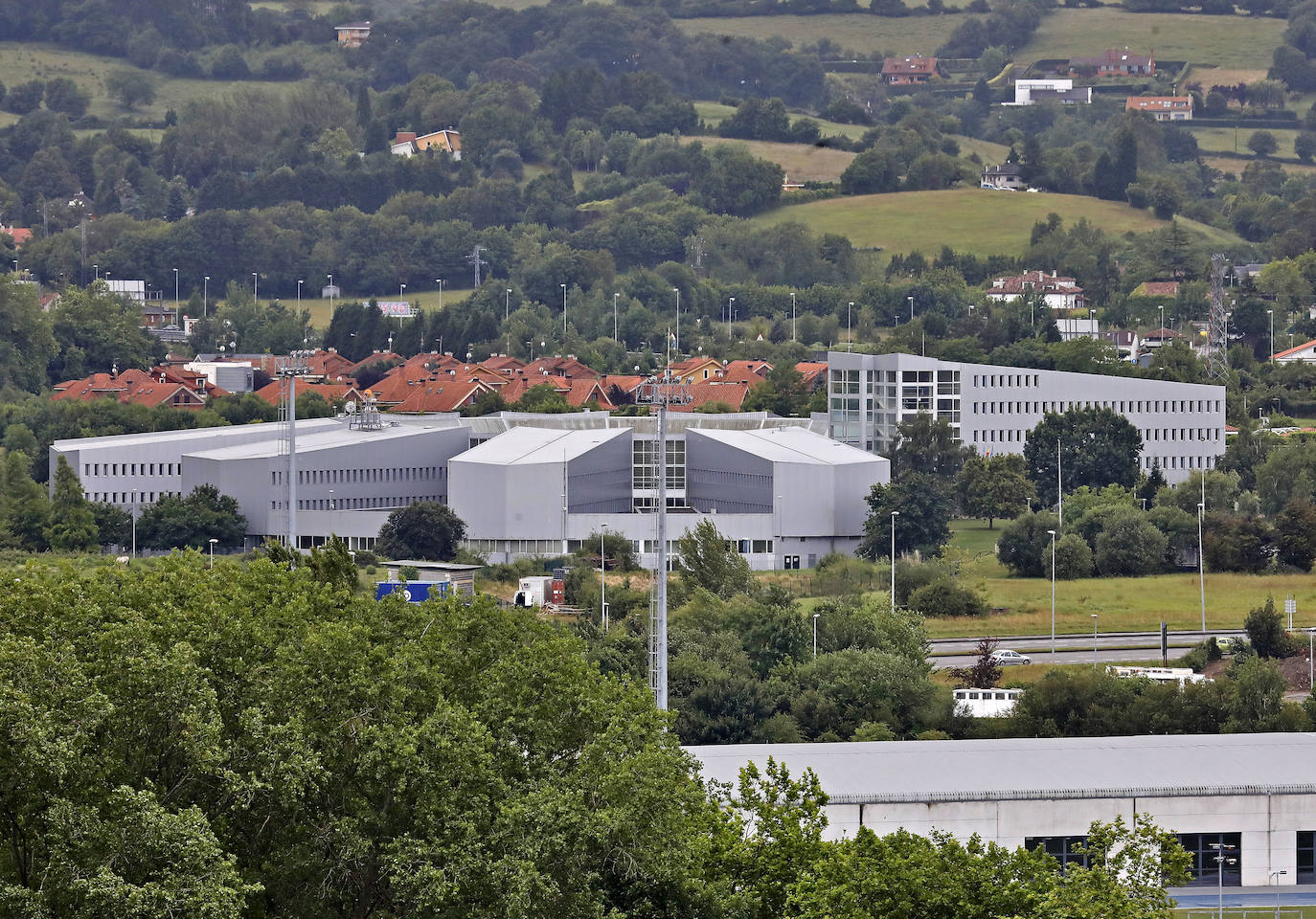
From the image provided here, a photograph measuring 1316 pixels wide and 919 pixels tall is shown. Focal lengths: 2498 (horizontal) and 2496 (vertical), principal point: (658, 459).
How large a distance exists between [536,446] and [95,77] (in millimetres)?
126193

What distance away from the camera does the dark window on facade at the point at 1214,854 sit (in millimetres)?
25750

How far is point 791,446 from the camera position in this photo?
61.0 metres

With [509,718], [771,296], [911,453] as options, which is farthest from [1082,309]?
[509,718]

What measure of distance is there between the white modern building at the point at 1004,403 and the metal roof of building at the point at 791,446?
7.06 feet

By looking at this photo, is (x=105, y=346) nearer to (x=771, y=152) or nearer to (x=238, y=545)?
(x=238, y=545)

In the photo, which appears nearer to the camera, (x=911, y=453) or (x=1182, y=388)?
(x=911, y=453)

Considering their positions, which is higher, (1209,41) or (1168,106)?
(1209,41)

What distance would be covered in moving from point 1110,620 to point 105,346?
57736mm

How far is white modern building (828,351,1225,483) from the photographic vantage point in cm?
6694

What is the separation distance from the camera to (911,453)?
212 feet

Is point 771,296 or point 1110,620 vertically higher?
point 771,296

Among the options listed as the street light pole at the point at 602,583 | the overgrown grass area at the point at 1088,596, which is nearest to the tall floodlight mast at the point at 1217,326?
the overgrown grass area at the point at 1088,596

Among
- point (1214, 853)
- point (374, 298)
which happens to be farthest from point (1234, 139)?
point (1214, 853)

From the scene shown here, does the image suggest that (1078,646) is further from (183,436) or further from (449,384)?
(449,384)
